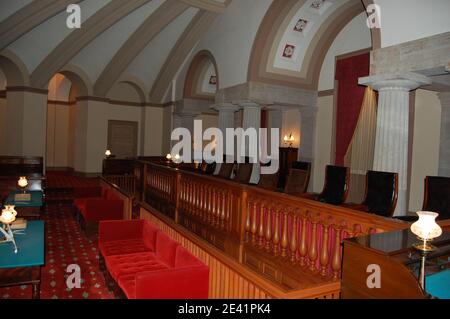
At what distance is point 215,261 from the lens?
10.3ft

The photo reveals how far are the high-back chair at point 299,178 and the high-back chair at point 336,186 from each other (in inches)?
16.6

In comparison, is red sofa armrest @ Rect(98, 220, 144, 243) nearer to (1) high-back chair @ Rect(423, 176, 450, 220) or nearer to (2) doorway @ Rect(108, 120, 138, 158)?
(1) high-back chair @ Rect(423, 176, 450, 220)

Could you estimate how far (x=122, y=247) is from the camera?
4.32 m

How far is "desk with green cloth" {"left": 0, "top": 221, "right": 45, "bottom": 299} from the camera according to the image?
3238mm

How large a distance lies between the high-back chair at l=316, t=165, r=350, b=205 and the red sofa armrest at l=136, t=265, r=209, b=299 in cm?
285

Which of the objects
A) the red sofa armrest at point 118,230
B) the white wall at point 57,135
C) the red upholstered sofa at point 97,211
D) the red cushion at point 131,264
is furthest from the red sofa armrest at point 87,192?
the white wall at point 57,135

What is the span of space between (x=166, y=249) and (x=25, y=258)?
1.39 m

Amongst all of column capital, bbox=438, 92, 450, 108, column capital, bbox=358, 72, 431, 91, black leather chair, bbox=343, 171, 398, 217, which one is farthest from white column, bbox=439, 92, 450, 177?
black leather chair, bbox=343, 171, 398, 217

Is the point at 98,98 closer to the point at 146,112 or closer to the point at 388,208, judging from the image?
the point at 146,112

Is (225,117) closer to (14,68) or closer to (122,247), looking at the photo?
(122,247)

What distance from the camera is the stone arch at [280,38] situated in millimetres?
8180

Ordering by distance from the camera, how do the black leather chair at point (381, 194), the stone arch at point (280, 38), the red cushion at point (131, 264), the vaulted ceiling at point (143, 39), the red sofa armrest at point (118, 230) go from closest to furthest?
1. the red cushion at point (131, 264)
2. the black leather chair at point (381, 194)
3. the red sofa armrest at point (118, 230)
4. the stone arch at point (280, 38)
5. the vaulted ceiling at point (143, 39)

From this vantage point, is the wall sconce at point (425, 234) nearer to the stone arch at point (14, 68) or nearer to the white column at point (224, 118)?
the white column at point (224, 118)

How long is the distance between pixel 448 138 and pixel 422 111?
792 millimetres
